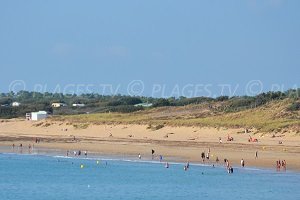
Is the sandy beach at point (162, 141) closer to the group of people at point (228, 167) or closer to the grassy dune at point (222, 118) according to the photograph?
the group of people at point (228, 167)

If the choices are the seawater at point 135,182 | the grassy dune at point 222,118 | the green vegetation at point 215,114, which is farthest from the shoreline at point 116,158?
the green vegetation at point 215,114

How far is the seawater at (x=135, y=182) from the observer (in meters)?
42.2

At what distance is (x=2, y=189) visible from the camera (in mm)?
46219

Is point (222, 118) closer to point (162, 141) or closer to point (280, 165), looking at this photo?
point (162, 141)

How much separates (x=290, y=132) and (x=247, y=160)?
1163 centimetres

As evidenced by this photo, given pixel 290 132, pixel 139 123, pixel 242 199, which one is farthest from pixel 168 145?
pixel 242 199

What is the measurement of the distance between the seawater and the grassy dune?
16.6 meters

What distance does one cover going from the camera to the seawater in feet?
138

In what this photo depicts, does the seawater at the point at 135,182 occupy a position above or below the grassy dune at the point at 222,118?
below

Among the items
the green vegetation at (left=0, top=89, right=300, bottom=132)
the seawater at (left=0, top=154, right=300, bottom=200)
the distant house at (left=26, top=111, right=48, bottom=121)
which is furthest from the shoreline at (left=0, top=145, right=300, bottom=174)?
the distant house at (left=26, top=111, right=48, bottom=121)

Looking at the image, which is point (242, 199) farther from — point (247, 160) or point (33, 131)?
point (33, 131)

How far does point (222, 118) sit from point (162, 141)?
1019cm

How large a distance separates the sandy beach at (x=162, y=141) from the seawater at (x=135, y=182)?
3.72m

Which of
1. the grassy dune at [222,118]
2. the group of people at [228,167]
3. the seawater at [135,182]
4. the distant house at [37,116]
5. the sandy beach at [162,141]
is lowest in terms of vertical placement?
the seawater at [135,182]
